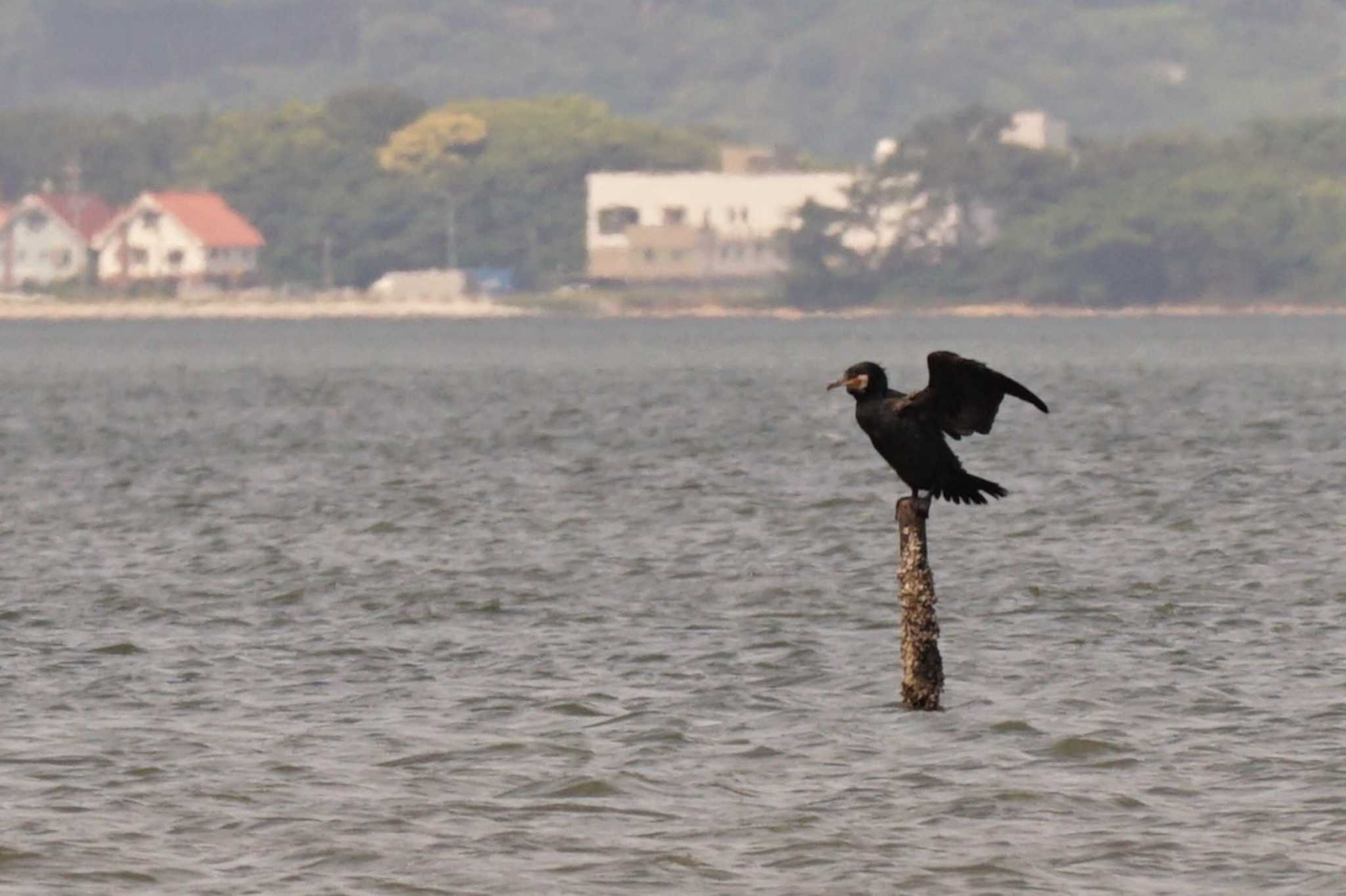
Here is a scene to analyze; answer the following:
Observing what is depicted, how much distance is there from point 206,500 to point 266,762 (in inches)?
1028

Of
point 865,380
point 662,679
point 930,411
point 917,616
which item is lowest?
point 662,679

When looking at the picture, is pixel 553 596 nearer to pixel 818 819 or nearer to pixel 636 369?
pixel 818 819

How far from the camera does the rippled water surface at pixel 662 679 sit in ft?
57.4

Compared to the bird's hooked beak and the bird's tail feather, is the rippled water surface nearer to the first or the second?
the bird's tail feather

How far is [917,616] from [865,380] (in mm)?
2096

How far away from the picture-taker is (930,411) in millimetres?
20234

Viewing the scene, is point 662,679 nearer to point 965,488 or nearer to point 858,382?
point 965,488

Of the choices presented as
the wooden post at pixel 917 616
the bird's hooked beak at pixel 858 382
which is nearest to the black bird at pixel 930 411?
the bird's hooked beak at pixel 858 382

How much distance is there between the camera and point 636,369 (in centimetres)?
12150

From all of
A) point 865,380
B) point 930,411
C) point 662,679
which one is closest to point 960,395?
point 930,411

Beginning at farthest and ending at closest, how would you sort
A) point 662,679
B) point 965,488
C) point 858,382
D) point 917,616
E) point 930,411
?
point 662,679
point 917,616
point 965,488
point 930,411
point 858,382

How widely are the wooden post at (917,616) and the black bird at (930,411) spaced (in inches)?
23.3

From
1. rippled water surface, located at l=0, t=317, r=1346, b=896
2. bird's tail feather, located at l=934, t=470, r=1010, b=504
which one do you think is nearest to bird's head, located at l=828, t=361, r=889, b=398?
bird's tail feather, located at l=934, t=470, r=1010, b=504

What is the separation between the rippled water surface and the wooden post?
9.9 inches
